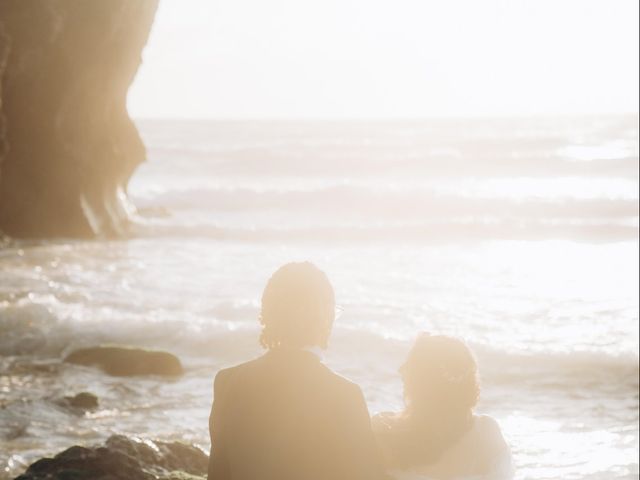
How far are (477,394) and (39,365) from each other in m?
8.69

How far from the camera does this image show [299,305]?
4348 mm

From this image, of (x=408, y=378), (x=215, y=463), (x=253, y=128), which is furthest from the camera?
(x=253, y=128)

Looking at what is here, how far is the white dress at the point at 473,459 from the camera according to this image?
507cm

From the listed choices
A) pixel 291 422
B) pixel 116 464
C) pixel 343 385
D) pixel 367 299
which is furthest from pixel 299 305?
pixel 367 299

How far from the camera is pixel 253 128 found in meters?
91.9

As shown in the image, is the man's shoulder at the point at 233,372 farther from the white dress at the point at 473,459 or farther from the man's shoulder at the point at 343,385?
the white dress at the point at 473,459

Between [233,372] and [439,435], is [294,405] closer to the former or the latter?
[233,372]

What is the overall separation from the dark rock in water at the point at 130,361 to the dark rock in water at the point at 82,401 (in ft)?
5.11

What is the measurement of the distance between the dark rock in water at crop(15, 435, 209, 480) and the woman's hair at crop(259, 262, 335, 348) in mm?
2402

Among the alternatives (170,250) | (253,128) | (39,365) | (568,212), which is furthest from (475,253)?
(253,128)

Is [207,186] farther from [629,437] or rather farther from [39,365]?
[629,437]

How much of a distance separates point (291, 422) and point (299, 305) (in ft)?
1.65

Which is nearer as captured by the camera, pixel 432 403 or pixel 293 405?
pixel 293 405

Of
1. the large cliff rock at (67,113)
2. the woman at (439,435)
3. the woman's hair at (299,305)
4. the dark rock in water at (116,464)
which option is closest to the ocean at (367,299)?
the large cliff rock at (67,113)
